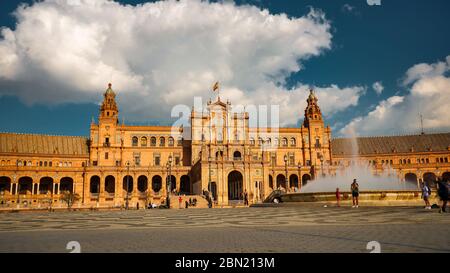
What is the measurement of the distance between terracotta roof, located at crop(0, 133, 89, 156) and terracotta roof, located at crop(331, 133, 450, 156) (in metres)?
64.3

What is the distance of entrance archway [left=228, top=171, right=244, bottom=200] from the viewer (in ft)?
232

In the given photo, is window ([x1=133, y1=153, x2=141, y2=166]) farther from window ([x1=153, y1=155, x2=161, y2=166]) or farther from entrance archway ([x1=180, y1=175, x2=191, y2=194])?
entrance archway ([x1=180, y1=175, x2=191, y2=194])

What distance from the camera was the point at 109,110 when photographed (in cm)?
8450

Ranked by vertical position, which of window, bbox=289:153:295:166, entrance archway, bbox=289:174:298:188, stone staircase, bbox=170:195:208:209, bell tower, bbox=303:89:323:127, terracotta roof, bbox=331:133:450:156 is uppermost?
bell tower, bbox=303:89:323:127

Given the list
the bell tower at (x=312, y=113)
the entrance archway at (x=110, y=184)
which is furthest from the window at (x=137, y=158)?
the bell tower at (x=312, y=113)

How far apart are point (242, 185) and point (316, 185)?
3103 centimetres

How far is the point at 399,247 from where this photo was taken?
23.2 ft

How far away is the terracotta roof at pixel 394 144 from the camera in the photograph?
93562 mm

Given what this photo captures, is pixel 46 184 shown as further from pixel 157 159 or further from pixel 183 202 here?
pixel 183 202

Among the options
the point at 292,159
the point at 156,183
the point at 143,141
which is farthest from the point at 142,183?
the point at 292,159

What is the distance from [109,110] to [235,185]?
1347 inches

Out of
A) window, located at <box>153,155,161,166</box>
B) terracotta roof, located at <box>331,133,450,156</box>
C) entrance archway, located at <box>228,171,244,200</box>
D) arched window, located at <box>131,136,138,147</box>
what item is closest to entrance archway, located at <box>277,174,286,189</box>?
entrance archway, located at <box>228,171,244,200</box>
